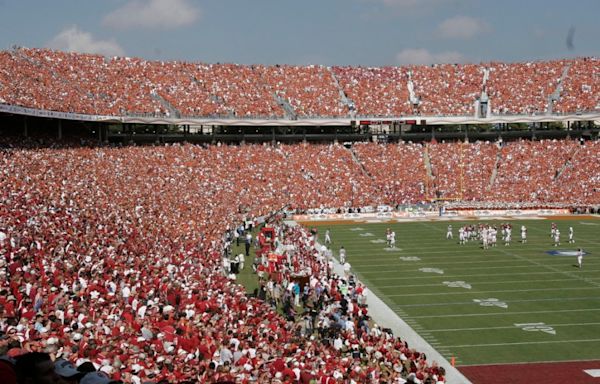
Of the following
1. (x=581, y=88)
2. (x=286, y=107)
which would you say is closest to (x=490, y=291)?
(x=286, y=107)

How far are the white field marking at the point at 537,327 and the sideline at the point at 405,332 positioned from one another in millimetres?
2584

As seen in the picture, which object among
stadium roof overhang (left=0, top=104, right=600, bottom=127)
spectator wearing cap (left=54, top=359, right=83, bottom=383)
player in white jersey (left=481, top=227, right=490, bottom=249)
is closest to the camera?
spectator wearing cap (left=54, top=359, right=83, bottom=383)

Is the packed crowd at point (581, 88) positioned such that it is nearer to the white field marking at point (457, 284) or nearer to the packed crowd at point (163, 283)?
the packed crowd at point (163, 283)

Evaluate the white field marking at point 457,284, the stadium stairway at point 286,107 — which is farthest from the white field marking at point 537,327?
the stadium stairway at point 286,107

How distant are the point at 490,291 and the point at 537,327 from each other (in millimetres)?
3738

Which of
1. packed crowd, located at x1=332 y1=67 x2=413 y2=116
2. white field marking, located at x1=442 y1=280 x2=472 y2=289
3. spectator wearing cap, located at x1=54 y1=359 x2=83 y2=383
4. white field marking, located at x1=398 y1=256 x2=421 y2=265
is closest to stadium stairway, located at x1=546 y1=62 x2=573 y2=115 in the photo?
packed crowd, located at x1=332 y1=67 x2=413 y2=116

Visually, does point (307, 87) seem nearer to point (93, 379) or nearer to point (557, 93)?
point (557, 93)

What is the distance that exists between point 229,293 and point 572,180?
35071mm

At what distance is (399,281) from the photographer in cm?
2092

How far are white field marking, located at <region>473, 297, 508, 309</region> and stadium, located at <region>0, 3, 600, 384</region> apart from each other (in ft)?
0.37

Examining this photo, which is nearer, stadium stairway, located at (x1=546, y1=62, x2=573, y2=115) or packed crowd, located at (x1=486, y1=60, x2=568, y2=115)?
stadium stairway, located at (x1=546, y1=62, x2=573, y2=115)

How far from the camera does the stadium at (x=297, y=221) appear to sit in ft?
33.5

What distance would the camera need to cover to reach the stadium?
33.5 ft

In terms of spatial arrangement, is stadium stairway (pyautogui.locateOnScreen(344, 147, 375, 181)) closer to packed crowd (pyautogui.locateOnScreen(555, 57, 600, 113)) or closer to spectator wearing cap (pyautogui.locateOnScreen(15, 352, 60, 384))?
packed crowd (pyautogui.locateOnScreen(555, 57, 600, 113))
